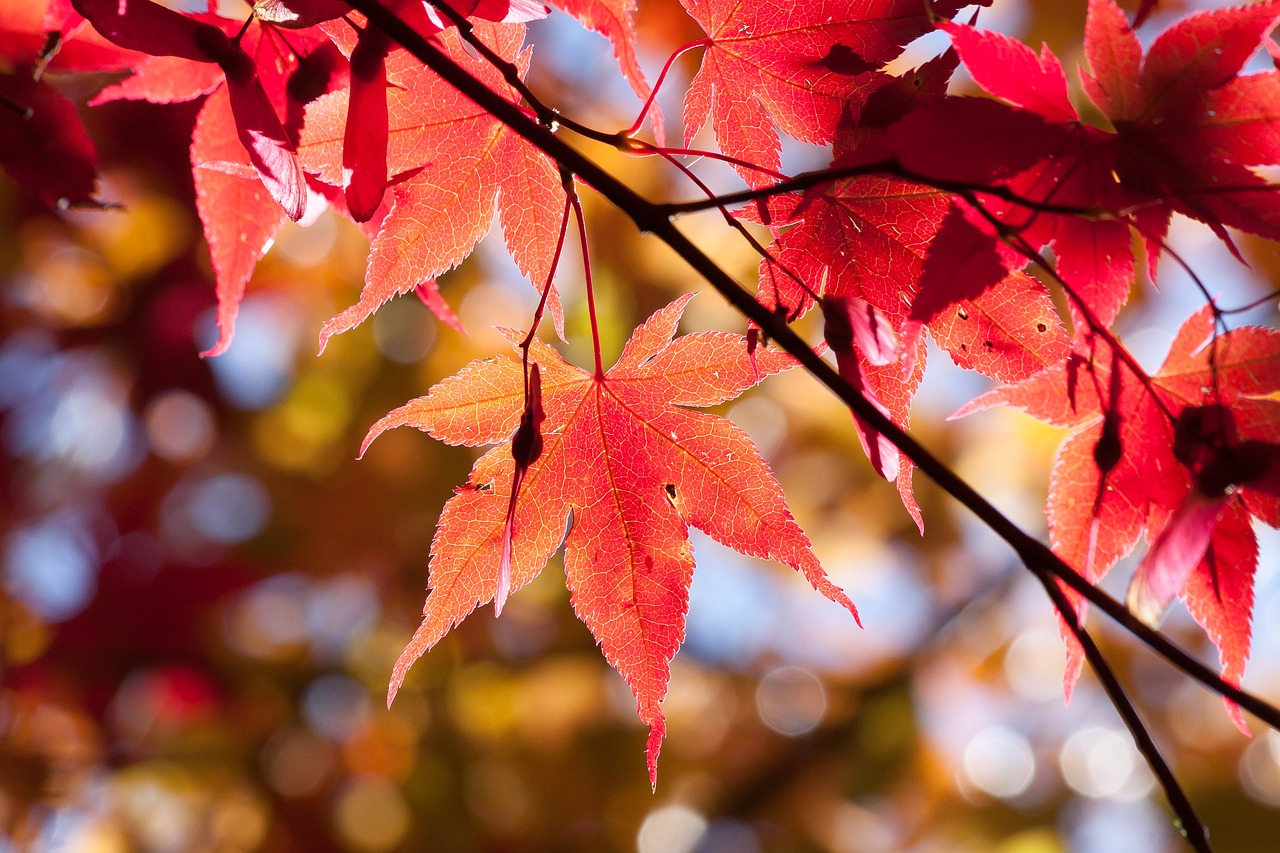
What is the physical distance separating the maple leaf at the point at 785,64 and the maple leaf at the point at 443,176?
0.15 m

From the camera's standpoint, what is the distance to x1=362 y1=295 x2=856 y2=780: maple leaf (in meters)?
0.70

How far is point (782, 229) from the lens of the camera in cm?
68

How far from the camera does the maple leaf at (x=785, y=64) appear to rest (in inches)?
25.5

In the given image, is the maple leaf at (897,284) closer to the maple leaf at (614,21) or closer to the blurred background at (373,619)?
the maple leaf at (614,21)

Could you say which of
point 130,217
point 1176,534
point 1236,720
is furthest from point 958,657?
point 130,217

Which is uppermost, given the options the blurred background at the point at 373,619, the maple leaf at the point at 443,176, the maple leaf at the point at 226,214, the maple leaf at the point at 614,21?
the maple leaf at the point at 614,21

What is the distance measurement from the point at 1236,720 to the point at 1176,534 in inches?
10.6

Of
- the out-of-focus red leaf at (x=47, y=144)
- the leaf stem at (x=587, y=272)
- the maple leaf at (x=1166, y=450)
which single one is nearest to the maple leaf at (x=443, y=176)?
the leaf stem at (x=587, y=272)

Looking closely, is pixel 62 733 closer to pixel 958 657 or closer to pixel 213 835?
pixel 213 835

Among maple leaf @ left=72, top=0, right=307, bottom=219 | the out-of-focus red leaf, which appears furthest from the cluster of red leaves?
the out-of-focus red leaf

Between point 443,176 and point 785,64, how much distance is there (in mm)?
282

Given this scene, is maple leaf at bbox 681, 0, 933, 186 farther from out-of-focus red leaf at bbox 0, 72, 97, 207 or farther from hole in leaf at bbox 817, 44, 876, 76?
out-of-focus red leaf at bbox 0, 72, 97, 207

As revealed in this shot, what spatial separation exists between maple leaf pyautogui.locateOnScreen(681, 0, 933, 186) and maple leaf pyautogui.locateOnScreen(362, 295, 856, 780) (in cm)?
16

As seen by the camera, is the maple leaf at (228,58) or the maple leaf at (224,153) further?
the maple leaf at (224,153)
